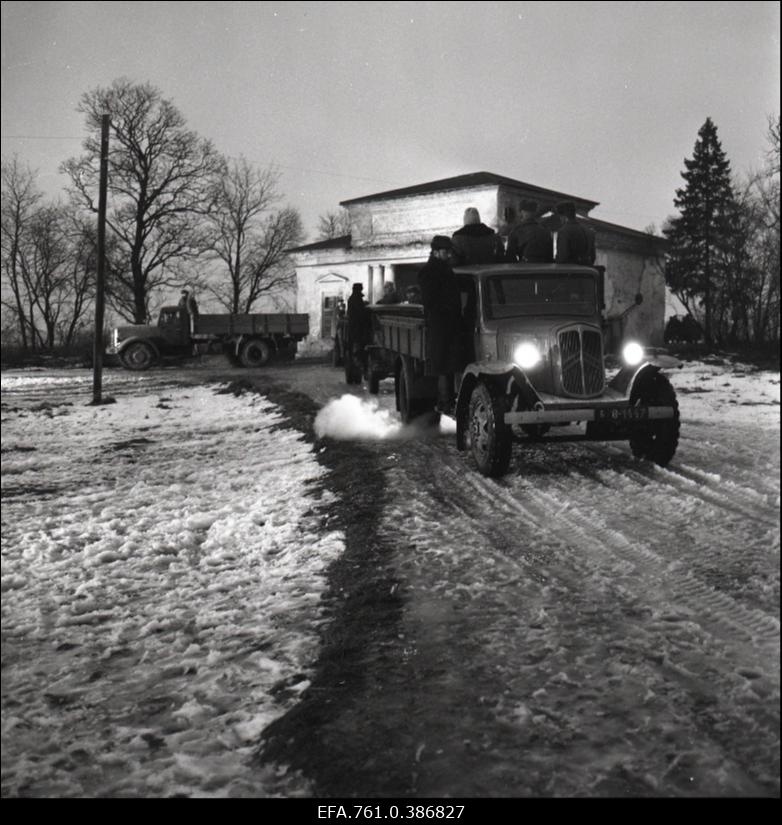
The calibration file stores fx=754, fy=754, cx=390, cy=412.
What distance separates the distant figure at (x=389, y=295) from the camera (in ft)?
25.9

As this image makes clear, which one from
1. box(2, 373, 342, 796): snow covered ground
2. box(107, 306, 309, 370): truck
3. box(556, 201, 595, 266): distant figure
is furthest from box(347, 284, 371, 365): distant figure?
box(107, 306, 309, 370): truck

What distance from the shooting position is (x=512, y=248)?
6574 mm

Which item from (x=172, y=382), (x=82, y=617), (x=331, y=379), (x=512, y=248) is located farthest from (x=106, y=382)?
(x=82, y=617)

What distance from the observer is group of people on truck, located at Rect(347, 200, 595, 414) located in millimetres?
6152

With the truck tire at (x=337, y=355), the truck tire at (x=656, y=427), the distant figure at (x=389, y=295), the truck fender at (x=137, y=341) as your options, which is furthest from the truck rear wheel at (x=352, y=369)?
the truck fender at (x=137, y=341)

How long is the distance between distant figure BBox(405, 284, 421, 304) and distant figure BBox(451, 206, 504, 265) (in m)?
0.59

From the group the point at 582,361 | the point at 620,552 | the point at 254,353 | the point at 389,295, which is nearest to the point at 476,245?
the point at 582,361

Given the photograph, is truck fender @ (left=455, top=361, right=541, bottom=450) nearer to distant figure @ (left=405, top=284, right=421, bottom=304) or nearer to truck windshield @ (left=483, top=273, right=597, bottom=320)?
truck windshield @ (left=483, top=273, right=597, bottom=320)

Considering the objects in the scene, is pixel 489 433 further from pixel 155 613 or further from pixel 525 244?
pixel 155 613

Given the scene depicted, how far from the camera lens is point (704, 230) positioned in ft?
4.68

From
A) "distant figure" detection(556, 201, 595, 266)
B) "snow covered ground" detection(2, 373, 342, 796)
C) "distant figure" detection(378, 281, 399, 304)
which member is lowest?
"snow covered ground" detection(2, 373, 342, 796)

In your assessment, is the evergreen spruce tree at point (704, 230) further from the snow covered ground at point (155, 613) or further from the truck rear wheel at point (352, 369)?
the truck rear wheel at point (352, 369)

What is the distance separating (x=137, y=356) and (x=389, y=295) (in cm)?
1561

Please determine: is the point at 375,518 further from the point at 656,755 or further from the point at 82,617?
the point at 656,755
